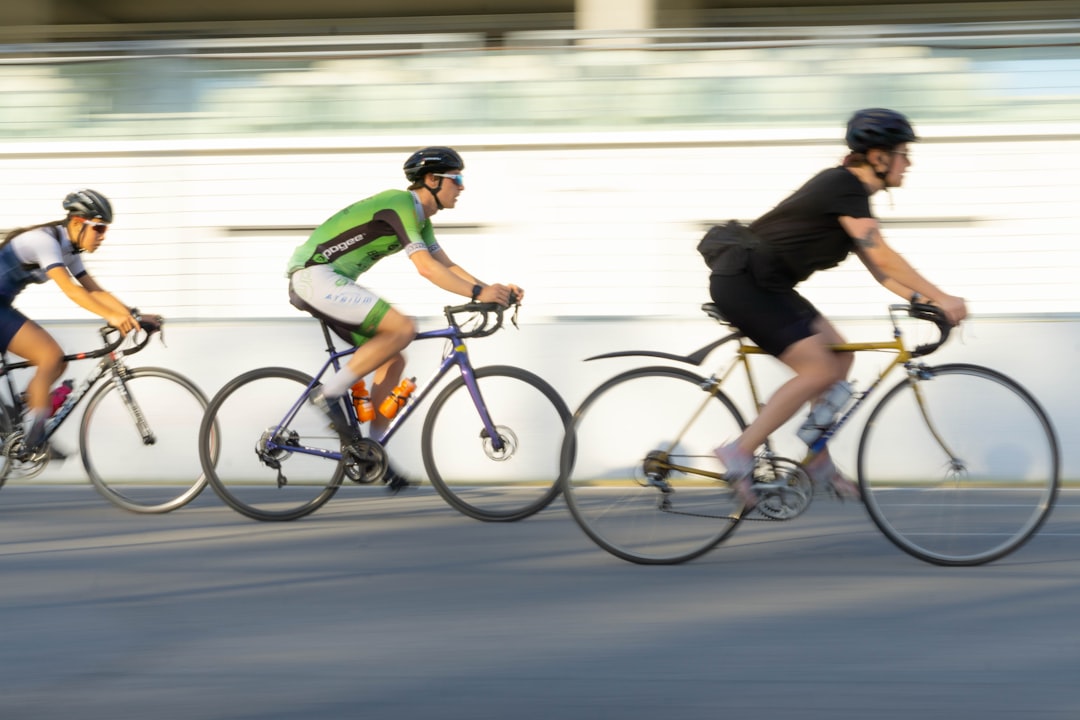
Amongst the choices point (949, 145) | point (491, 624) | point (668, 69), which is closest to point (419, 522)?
point (491, 624)

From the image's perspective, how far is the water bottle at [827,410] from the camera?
5.48 metres

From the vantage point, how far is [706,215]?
31.8 ft

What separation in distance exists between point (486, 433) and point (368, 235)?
45.5 inches

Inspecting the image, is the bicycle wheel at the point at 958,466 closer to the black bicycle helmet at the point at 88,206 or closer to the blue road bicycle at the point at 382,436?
the blue road bicycle at the point at 382,436

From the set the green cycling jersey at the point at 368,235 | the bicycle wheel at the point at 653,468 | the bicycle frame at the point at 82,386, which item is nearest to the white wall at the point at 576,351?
the bicycle frame at the point at 82,386

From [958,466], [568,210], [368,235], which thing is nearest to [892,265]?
[958,466]

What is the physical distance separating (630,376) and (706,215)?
4.28m

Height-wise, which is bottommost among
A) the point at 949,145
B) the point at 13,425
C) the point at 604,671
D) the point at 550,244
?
the point at 604,671

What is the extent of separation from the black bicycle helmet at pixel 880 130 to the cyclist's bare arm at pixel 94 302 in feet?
12.3

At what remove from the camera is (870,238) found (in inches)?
207

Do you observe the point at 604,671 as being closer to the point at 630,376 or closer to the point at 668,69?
the point at 630,376

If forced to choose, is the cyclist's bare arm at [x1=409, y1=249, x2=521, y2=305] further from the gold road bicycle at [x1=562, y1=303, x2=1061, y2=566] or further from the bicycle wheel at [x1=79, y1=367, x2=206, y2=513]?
the bicycle wheel at [x1=79, y1=367, x2=206, y2=513]

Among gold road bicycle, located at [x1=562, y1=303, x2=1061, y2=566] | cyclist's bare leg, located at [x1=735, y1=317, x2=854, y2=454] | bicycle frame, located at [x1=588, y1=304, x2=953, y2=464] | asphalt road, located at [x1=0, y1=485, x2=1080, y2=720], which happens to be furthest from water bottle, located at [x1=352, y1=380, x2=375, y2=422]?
cyclist's bare leg, located at [x1=735, y1=317, x2=854, y2=454]

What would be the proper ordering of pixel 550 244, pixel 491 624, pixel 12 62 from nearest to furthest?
pixel 491 624 → pixel 550 244 → pixel 12 62
